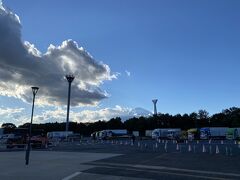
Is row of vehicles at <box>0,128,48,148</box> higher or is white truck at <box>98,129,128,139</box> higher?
white truck at <box>98,129,128,139</box>

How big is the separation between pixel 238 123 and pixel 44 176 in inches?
4973

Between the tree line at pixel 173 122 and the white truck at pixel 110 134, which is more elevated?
the tree line at pixel 173 122

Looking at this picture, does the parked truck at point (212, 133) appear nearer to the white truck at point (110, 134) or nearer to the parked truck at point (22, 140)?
the white truck at point (110, 134)

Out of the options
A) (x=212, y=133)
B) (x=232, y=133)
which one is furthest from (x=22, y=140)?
(x=232, y=133)

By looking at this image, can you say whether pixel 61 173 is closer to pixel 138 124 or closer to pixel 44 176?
pixel 44 176

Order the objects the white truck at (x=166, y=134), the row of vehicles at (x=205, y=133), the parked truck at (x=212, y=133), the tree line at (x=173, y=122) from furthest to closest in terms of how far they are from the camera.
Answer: the tree line at (x=173, y=122), the white truck at (x=166, y=134), the parked truck at (x=212, y=133), the row of vehicles at (x=205, y=133)

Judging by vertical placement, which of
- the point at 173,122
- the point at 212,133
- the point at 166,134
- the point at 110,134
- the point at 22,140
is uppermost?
the point at 173,122

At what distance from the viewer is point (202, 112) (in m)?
173

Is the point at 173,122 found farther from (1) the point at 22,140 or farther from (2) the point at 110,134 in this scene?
(1) the point at 22,140

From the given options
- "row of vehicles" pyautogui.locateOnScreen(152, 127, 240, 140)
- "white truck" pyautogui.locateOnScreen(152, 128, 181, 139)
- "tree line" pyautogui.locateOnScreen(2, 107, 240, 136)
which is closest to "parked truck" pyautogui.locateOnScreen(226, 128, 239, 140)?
"row of vehicles" pyautogui.locateOnScreen(152, 127, 240, 140)

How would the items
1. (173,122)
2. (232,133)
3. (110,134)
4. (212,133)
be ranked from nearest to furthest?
1. (232,133)
2. (212,133)
3. (110,134)
4. (173,122)

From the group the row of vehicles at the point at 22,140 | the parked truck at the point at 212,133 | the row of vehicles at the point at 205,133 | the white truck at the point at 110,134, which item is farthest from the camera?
the white truck at the point at 110,134

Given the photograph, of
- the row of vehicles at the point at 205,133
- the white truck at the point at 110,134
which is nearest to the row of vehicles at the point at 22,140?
the row of vehicles at the point at 205,133

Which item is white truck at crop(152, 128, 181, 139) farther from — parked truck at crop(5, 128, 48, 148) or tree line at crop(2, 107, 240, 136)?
parked truck at crop(5, 128, 48, 148)
